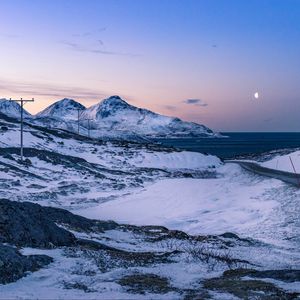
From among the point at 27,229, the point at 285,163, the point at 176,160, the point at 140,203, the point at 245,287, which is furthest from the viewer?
the point at 176,160

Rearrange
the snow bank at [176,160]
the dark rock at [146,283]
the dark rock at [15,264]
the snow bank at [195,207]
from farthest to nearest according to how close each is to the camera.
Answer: the snow bank at [176,160], the snow bank at [195,207], the dark rock at [15,264], the dark rock at [146,283]

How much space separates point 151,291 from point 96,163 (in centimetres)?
5695

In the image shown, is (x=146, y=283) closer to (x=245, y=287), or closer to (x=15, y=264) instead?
(x=245, y=287)

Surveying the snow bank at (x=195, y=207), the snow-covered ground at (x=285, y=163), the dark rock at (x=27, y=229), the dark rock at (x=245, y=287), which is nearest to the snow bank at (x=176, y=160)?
the snow-covered ground at (x=285, y=163)

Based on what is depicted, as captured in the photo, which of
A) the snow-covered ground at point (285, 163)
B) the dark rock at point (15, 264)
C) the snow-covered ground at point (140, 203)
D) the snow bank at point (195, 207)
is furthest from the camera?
the snow-covered ground at point (285, 163)

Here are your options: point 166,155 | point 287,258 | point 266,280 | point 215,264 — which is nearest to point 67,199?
point 287,258

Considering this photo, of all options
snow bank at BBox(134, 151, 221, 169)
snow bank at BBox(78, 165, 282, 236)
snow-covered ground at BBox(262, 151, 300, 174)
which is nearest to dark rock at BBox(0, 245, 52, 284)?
snow bank at BBox(78, 165, 282, 236)

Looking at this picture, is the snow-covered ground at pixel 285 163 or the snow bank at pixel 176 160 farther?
the snow bank at pixel 176 160

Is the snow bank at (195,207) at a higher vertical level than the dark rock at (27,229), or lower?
lower

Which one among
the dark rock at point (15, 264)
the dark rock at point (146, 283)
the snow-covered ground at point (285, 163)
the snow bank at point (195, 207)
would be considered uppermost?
the dark rock at point (15, 264)

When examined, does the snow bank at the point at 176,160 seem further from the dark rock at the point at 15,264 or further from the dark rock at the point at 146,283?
the dark rock at the point at 146,283

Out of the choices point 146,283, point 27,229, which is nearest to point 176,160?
point 27,229

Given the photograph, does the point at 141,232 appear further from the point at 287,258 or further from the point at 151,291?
the point at 151,291

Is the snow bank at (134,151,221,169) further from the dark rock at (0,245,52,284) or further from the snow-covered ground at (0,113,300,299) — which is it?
the dark rock at (0,245,52,284)
